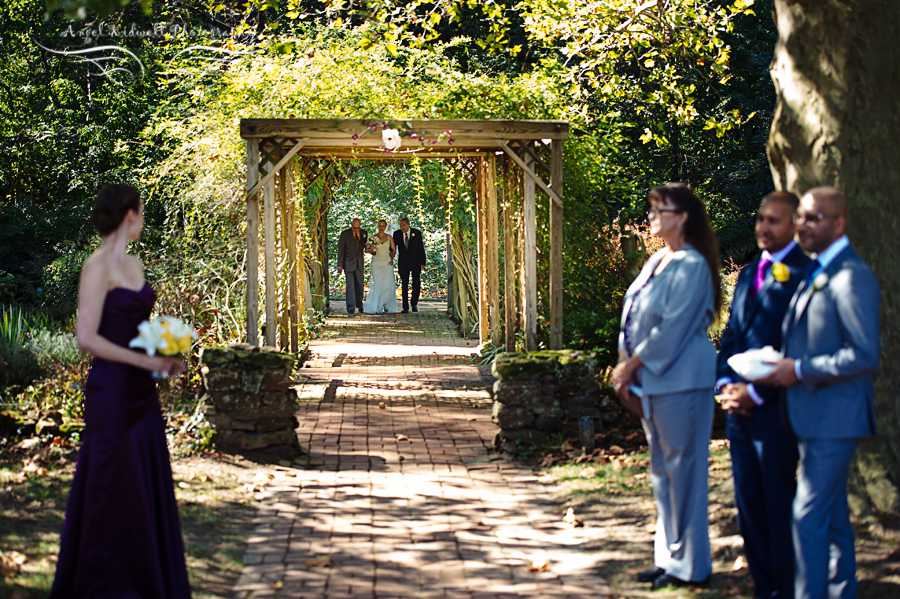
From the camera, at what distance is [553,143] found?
9.59 meters

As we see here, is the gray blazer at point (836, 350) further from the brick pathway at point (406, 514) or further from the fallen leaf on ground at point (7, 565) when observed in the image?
the fallen leaf on ground at point (7, 565)

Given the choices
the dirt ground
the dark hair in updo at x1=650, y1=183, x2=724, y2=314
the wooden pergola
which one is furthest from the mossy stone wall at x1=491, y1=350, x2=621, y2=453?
the dark hair in updo at x1=650, y1=183, x2=724, y2=314

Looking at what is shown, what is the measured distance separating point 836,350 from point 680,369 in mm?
815

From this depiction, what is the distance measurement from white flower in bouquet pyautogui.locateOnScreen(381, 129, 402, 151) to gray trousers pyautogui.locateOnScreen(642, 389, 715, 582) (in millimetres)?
5638

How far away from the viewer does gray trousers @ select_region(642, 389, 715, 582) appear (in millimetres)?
4285

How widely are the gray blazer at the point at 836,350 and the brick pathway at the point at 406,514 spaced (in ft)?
4.89

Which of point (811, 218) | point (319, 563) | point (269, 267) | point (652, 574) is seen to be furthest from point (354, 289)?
point (811, 218)

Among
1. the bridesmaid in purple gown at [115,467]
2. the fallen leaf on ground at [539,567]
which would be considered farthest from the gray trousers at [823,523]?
the bridesmaid in purple gown at [115,467]

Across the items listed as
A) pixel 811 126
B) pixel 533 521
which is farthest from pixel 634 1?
pixel 533 521

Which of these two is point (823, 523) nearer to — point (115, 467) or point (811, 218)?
point (811, 218)

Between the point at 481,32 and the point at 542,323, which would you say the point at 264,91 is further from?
the point at 481,32

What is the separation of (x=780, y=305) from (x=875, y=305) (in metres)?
0.49

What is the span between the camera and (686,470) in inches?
170

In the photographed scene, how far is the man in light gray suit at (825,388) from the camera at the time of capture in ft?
11.6
